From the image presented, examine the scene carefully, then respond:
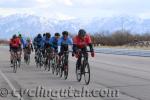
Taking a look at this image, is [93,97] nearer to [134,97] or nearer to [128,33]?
[134,97]

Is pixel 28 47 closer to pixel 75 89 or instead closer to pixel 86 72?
pixel 86 72

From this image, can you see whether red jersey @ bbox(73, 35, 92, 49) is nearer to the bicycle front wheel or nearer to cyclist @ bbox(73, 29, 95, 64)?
cyclist @ bbox(73, 29, 95, 64)

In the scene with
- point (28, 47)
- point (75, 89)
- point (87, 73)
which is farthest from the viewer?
point (28, 47)

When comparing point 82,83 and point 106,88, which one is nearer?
point 106,88

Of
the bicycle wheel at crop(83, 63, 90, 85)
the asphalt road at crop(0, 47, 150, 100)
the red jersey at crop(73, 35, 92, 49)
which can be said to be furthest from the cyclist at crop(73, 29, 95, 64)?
the asphalt road at crop(0, 47, 150, 100)

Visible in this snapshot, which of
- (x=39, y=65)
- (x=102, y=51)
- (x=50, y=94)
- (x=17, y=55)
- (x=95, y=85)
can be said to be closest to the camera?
(x=50, y=94)

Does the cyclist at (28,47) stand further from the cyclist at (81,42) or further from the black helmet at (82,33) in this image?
the black helmet at (82,33)

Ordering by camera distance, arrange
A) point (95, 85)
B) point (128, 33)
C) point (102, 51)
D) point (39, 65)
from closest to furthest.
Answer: point (95, 85), point (39, 65), point (102, 51), point (128, 33)

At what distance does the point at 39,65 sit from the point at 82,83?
1097 cm

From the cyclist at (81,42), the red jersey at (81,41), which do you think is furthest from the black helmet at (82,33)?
the red jersey at (81,41)

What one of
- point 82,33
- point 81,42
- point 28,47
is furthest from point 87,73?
point 28,47

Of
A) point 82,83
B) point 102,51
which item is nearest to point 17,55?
point 82,83

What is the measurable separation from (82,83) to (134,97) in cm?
419

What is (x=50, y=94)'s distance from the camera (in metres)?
14.7
